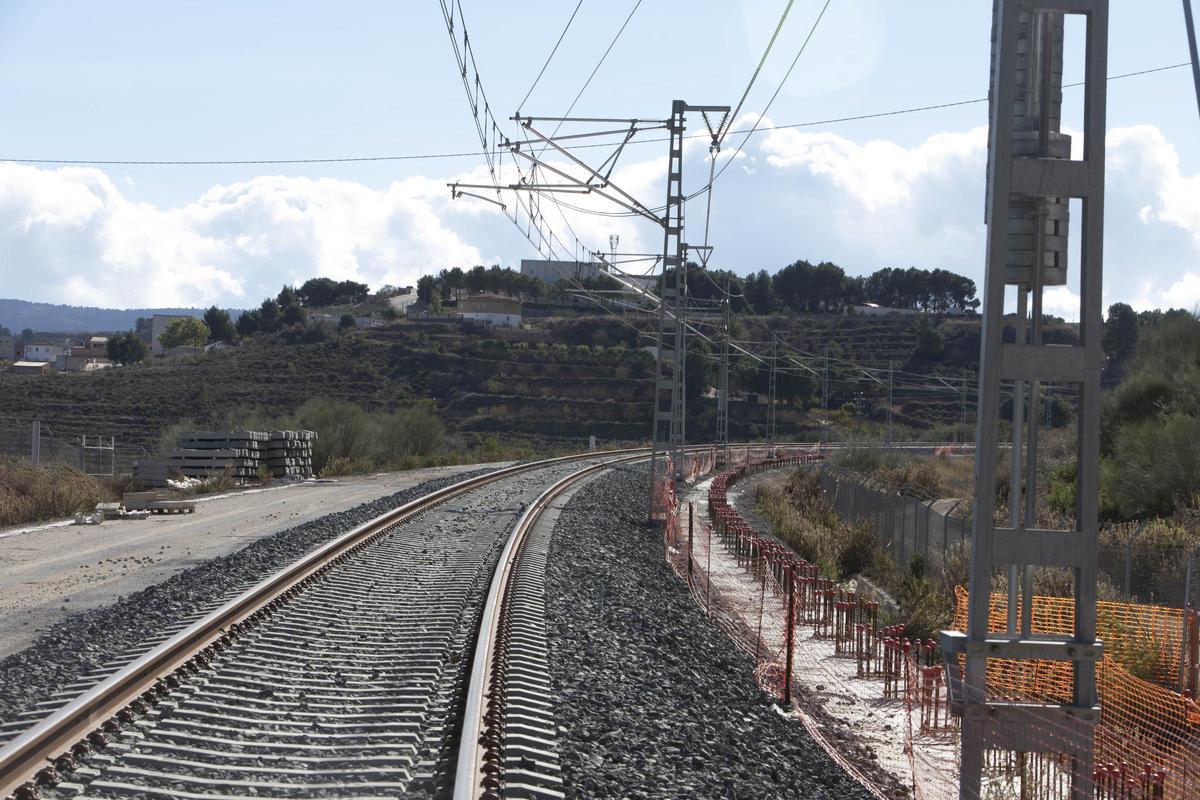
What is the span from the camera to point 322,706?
7898mm

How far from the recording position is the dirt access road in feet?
41.0

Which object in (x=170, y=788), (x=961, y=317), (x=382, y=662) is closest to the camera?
(x=170, y=788)

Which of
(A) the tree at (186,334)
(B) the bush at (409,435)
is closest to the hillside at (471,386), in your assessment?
(B) the bush at (409,435)

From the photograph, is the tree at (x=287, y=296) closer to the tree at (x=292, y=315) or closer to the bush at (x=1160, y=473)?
the tree at (x=292, y=315)

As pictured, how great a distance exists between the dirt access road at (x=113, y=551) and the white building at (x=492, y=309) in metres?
95.4

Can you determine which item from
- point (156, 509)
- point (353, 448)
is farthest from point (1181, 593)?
point (353, 448)

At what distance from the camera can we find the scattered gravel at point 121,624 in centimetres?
826

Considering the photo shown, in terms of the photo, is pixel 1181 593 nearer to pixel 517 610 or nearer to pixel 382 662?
pixel 517 610

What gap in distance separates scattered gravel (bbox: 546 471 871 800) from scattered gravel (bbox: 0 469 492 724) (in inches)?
126

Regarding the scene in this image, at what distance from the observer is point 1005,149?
22.1ft

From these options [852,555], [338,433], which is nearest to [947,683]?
[852,555]

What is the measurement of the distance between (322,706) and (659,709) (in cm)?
233

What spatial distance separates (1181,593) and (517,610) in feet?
29.9

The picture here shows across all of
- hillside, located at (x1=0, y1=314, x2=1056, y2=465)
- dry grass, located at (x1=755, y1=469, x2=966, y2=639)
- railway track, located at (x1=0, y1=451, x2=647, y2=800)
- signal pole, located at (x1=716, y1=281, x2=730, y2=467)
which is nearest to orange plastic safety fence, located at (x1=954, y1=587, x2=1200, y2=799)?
dry grass, located at (x1=755, y1=469, x2=966, y2=639)
